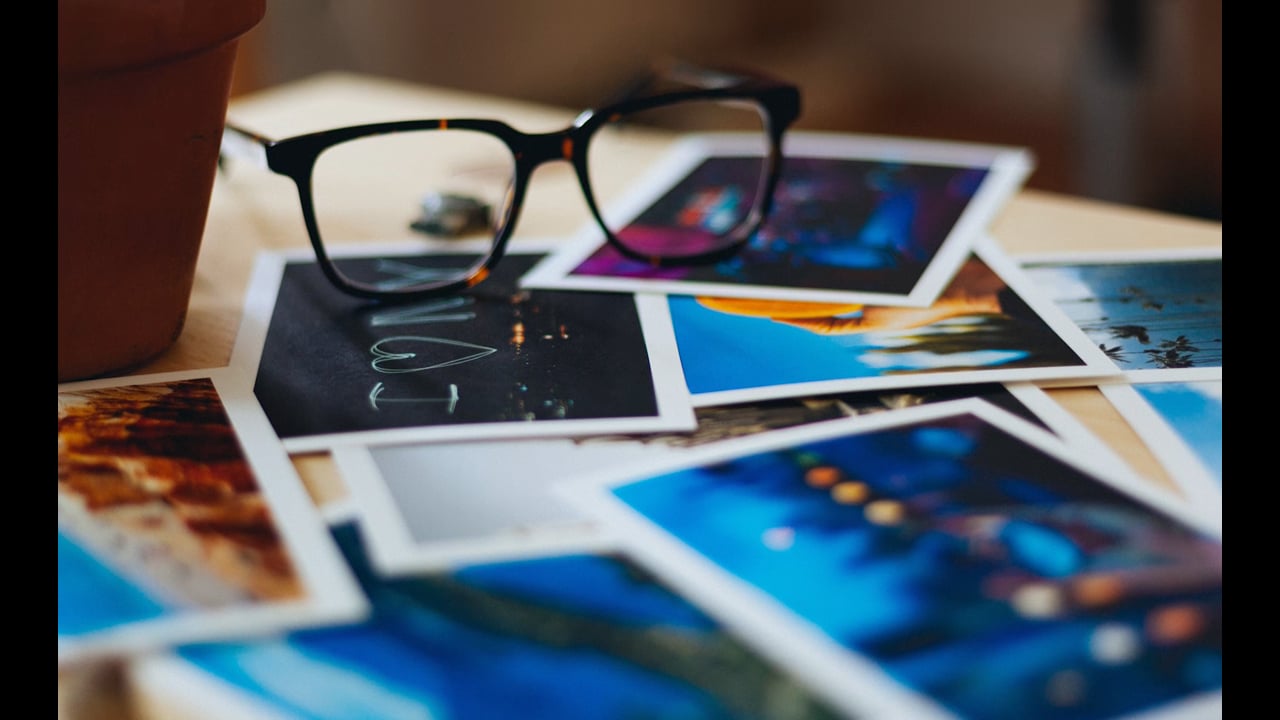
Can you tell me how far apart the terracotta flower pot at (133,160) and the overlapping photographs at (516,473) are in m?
0.14

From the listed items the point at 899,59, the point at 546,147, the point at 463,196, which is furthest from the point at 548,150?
the point at 899,59

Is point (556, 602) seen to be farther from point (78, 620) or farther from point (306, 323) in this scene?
point (306, 323)

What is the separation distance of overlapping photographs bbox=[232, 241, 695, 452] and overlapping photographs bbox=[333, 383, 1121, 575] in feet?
0.04

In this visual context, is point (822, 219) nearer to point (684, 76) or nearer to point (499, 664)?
point (684, 76)

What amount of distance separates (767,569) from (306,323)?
0.31 meters

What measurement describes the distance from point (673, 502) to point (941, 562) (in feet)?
0.32

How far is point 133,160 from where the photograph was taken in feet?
1.56

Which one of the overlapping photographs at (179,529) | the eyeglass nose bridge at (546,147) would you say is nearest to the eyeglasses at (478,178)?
the eyeglass nose bridge at (546,147)

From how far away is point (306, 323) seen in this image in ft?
1.88

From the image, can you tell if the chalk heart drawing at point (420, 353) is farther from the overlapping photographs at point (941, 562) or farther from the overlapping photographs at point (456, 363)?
the overlapping photographs at point (941, 562)

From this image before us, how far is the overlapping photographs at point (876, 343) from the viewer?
1.65 ft

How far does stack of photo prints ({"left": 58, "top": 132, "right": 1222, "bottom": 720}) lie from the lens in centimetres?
32

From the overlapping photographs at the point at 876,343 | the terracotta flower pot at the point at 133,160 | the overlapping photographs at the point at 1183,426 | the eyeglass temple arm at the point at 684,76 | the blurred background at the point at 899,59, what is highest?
the blurred background at the point at 899,59

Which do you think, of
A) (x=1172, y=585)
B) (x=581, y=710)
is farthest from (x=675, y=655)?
(x=1172, y=585)
